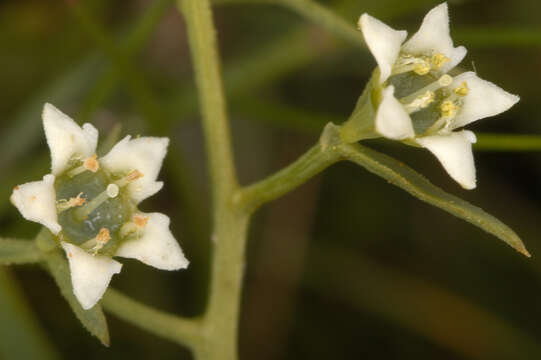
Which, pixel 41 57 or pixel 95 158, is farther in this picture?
pixel 41 57

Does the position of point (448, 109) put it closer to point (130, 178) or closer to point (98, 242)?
point (130, 178)

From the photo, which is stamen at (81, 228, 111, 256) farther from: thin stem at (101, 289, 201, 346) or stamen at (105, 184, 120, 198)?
thin stem at (101, 289, 201, 346)

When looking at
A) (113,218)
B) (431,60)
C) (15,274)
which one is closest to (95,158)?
(113,218)

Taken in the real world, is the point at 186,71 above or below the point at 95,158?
above

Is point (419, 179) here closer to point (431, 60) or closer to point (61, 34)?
point (431, 60)

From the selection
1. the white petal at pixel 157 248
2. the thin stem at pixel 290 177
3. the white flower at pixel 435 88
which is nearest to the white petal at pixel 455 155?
the white flower at pixel 435 88

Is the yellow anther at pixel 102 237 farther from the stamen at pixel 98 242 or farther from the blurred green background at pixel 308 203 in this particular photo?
the blurred green background at pixel 308 203

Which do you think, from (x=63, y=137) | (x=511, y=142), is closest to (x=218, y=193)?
(x=63, y=137)
